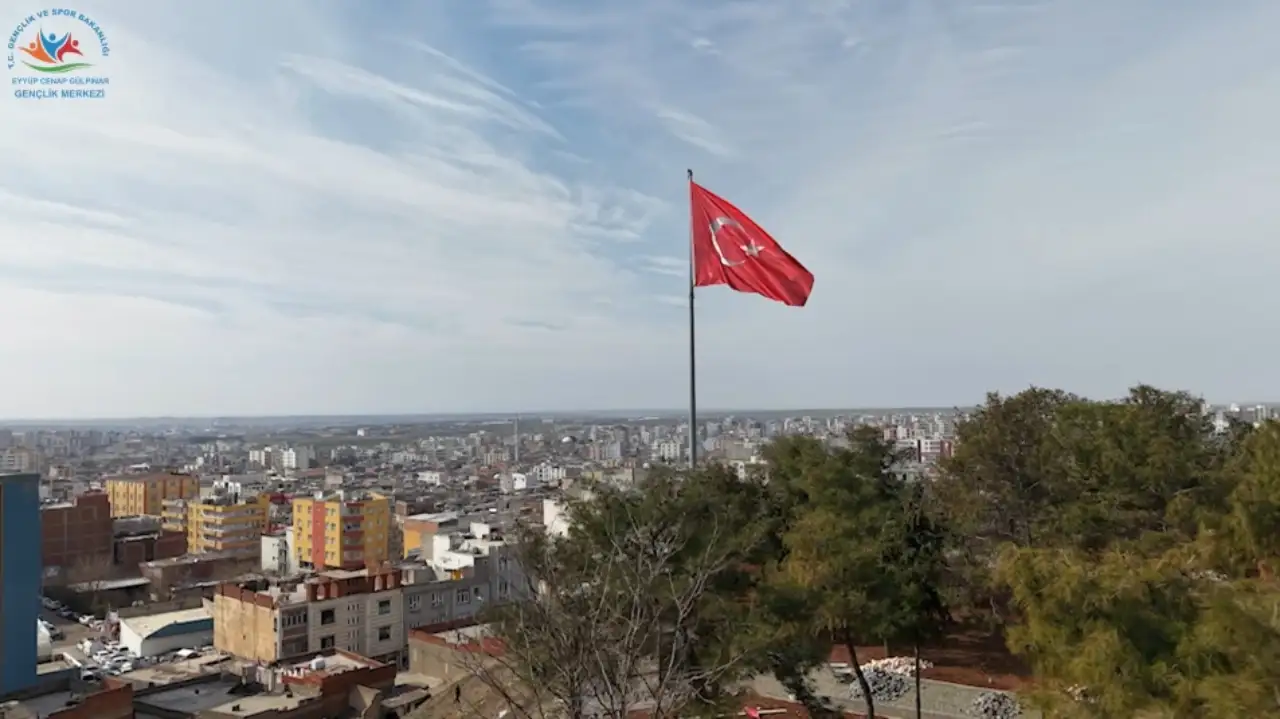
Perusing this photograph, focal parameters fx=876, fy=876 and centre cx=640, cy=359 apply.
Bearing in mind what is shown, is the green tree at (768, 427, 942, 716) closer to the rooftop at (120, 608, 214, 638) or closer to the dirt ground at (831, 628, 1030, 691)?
the dirt ground at (831, 628, 1030, 691)

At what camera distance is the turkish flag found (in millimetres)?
7652

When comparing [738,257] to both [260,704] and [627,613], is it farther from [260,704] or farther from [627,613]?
[260,704]

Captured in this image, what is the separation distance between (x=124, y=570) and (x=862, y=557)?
44543 millimetres

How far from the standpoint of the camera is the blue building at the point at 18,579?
66.1ft

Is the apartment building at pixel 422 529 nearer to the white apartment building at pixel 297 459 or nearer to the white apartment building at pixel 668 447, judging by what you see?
the white apartment building at pixel 668 447

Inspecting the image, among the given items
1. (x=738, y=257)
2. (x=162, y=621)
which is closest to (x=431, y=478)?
(x=162, y=621)

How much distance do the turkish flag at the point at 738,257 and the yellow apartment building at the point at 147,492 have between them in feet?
203

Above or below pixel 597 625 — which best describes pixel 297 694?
below

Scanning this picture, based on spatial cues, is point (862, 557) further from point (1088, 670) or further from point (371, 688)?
point (371, 688)

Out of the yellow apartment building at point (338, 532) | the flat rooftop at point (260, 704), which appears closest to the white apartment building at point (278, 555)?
the yellow apartment building at point (338, 532)

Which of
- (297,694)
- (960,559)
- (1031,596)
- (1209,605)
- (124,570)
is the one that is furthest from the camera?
(124,570)

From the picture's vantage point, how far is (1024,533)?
13.5 m

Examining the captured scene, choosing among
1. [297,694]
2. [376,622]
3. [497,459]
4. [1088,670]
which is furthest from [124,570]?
[497,459]

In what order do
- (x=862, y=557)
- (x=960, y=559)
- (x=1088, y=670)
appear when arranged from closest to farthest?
1. (x=1088, y=670)
2. (x=862, y=557)
3. (x=960, y=559)
